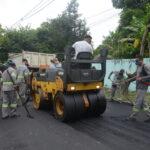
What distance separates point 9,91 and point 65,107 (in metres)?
2.38

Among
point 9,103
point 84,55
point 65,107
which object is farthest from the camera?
point 9,103

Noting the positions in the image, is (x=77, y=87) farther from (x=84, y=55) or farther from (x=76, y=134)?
(x=76, y=134)

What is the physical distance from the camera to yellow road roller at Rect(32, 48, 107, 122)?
1012 cm

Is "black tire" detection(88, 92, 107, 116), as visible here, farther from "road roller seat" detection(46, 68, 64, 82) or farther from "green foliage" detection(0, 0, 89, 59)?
"green foliage" detection(0, 0, 89, 59)

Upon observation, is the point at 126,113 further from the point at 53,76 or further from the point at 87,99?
the point at 53,76

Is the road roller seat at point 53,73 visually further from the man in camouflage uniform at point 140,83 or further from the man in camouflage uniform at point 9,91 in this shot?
the man in camouflage uniform at point 140,83

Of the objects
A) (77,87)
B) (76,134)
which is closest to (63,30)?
(77,87)

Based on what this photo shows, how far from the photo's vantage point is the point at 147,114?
10773 mm

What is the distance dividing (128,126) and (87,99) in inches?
69.0

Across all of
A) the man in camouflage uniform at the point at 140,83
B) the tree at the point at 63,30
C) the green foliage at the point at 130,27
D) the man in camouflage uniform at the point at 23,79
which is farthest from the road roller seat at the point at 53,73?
the tree at the point at 63,30

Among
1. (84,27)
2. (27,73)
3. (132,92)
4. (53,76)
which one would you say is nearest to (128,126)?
(53,76)

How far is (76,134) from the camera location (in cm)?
873

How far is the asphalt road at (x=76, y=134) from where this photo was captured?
760 cm

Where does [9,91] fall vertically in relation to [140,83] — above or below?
below
